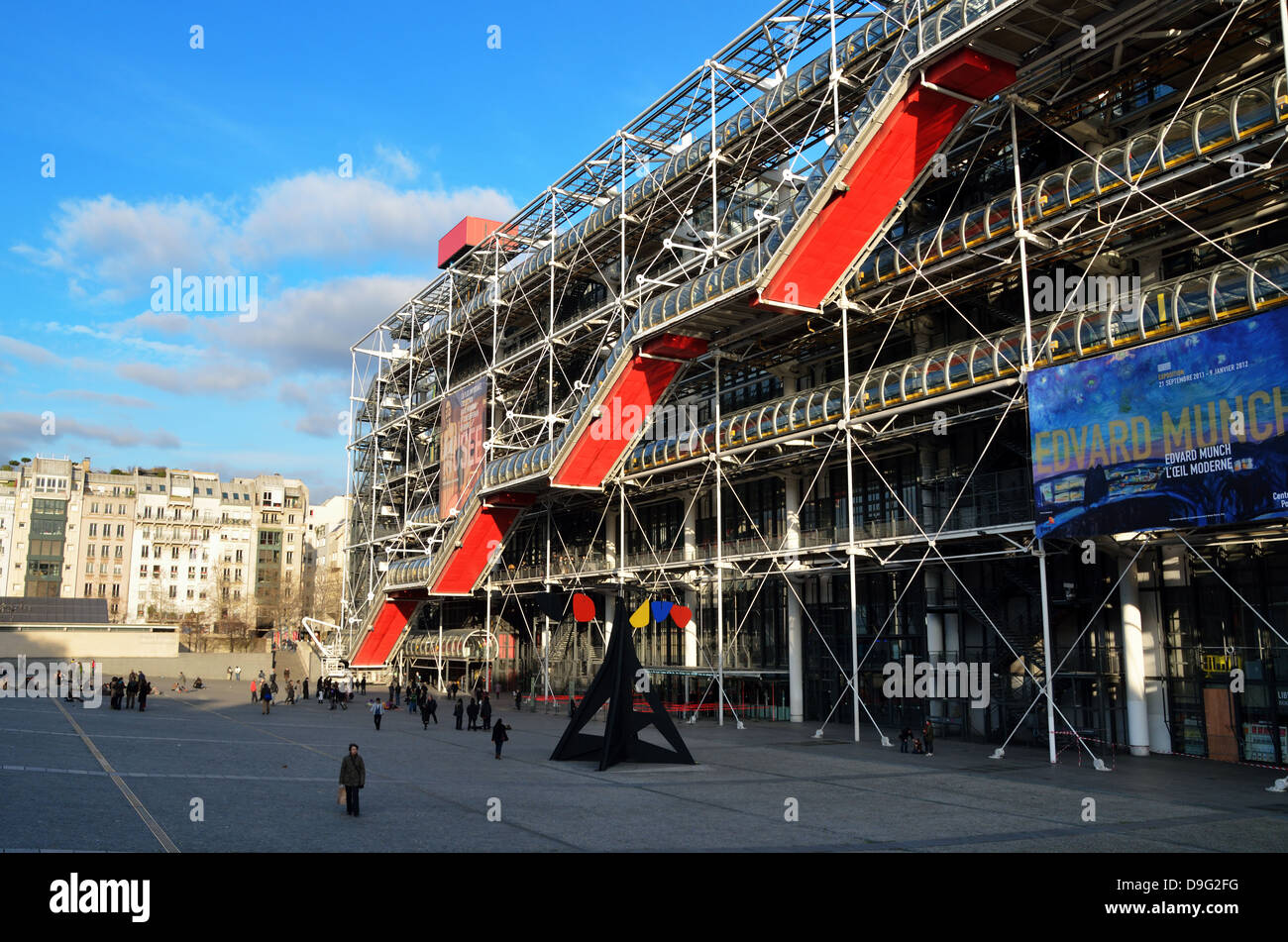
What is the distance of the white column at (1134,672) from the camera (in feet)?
73.4

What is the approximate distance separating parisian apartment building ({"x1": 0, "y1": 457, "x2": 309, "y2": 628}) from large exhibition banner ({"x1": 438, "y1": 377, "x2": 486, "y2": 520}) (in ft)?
152

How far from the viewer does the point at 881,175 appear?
26547 millimetres

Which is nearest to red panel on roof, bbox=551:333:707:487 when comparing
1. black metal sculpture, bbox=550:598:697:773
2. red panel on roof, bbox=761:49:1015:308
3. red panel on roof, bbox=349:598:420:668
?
red panel on roof, bbox=761:49:1015:308

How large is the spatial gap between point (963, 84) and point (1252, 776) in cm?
1643

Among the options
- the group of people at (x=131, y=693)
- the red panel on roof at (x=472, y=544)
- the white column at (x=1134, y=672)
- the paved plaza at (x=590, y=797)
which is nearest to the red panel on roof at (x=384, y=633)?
the red panel on roof at (x=472, y=544)

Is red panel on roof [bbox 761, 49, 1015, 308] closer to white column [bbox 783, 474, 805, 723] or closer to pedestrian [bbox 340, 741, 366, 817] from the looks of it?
white column [bbox 783, 474, 805, 723]

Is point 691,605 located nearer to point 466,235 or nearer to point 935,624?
point 935,624

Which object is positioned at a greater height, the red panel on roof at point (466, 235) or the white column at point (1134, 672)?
the red panel on roof at point (466, 235)

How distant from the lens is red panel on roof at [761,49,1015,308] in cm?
2447

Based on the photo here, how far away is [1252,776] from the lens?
18656 mm

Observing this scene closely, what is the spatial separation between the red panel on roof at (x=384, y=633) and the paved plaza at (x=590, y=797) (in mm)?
26099

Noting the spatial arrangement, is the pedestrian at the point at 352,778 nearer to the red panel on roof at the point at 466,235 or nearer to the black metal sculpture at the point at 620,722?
the black metal sculpture at the point at 620,722
